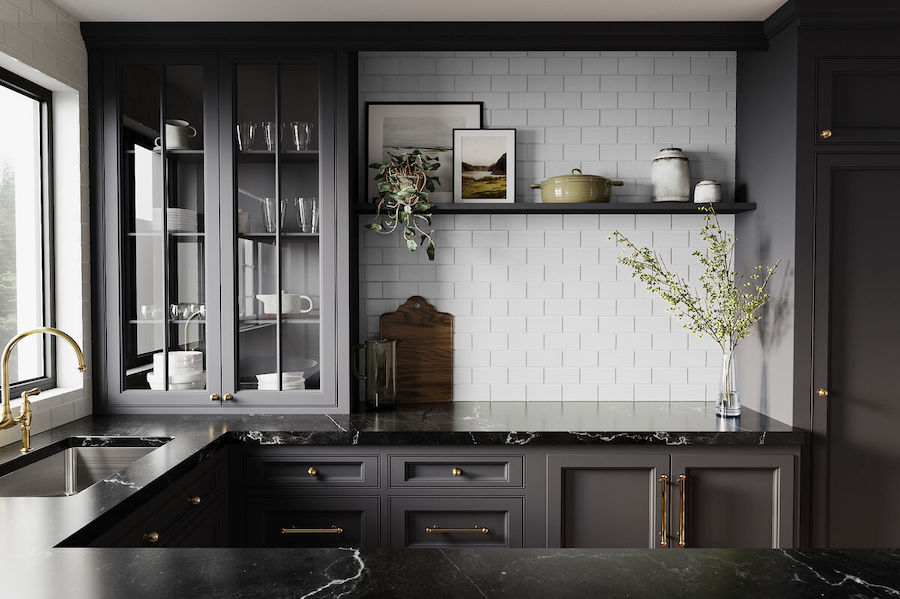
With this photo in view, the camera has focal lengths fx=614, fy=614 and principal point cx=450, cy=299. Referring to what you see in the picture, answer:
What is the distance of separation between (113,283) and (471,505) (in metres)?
1.85

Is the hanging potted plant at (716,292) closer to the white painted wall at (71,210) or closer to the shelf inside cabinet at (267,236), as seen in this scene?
the shelf inside cabinet at (267,236)

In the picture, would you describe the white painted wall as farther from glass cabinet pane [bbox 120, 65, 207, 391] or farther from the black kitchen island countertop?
the black kitchen island countertop

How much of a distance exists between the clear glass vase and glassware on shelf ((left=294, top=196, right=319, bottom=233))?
75.7 inches

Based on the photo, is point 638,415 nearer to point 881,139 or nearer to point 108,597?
point 881,139

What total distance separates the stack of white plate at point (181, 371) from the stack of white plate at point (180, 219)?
1.84 feet

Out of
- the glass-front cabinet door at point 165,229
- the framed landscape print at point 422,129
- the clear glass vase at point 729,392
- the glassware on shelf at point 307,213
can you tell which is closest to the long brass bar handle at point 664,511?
the clear glass vase at point 729,392

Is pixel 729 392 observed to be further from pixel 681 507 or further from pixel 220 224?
pixel 220 224

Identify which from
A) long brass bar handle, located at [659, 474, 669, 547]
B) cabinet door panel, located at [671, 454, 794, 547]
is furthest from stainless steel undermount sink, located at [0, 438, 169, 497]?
cabinet door panel, located at [671, 454, 794, 547]

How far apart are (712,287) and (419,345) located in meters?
1.52

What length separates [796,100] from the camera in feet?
8.30

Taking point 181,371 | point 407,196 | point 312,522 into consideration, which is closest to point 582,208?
point 407,196

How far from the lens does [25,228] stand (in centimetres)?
254

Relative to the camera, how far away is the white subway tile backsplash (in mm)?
3115

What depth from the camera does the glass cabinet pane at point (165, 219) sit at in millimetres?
2750
